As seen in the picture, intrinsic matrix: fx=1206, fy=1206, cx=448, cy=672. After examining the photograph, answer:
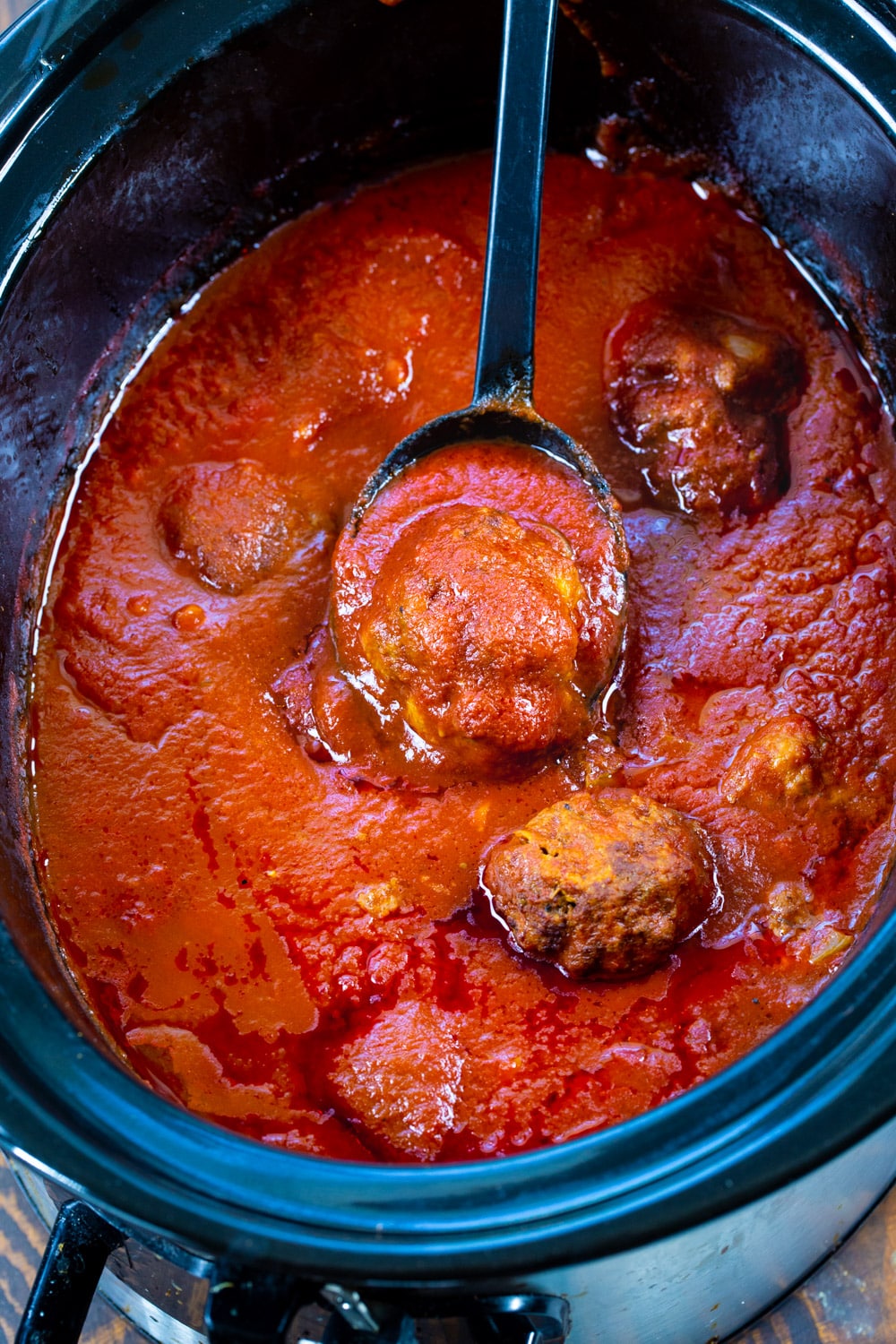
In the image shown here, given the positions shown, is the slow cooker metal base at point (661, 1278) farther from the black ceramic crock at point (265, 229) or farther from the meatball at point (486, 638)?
the meatball at point (486, 638)

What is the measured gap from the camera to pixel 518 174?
70.6 inches

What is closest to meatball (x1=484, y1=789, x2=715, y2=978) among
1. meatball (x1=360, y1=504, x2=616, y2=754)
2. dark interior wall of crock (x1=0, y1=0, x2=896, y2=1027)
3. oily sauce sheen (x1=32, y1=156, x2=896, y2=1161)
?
oily sauce sheen (x1=32, y1=156, x2=896, y2=1161)

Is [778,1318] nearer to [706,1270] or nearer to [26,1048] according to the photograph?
[706,1270]

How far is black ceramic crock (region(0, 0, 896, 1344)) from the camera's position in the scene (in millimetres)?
1065

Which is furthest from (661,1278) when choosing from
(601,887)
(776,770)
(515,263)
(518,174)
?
(518,174)

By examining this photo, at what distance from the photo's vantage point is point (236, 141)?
6.53 ft

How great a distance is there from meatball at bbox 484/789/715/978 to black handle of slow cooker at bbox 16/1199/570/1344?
42cm

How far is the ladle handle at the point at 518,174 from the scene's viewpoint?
5.87 ft

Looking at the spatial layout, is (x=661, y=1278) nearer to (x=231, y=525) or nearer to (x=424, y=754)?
(x=424, y=754)

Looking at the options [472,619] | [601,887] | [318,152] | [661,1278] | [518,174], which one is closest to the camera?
[661,1278]

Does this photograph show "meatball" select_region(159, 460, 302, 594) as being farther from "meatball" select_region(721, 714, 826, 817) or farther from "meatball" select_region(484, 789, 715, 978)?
"meatball" select_region(721, 714, 826, 817)

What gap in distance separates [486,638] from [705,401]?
57cm

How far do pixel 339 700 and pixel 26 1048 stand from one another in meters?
0.66

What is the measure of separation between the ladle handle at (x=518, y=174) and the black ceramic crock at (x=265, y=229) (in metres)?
0.21
